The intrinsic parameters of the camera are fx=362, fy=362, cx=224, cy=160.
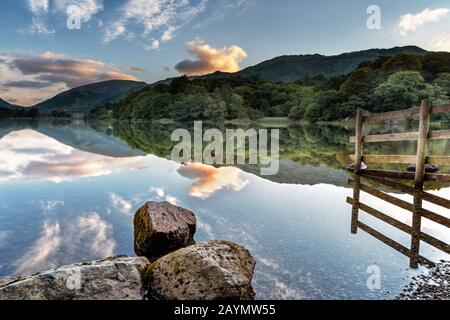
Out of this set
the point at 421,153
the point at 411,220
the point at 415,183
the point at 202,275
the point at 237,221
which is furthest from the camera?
the point at 415,183

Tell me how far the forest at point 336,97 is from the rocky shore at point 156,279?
76034 millimetres

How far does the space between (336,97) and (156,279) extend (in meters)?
86.9

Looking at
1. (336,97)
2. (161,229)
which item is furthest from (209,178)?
(336,97)

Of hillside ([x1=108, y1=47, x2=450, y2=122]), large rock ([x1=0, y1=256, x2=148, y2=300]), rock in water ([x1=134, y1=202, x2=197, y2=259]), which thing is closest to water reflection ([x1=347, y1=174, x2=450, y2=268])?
rock in water ([x1=134, y1=202, x2=197, y2=259])

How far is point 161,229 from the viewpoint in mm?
7082

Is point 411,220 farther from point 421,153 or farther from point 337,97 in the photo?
point 337,97

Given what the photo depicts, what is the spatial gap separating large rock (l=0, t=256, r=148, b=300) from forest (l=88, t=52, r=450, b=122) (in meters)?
76.9

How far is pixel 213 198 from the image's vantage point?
11992 millimetres

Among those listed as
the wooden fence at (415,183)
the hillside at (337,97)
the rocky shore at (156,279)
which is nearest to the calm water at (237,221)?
the wooden fence at (415,183)

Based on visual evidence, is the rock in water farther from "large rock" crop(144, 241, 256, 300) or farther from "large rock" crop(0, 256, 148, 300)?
"large rock" crop(0, 256, 148, 300)

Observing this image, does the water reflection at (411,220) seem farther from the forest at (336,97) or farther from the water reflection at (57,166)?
the forest at (336,97)

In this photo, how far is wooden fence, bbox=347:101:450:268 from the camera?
24.8ft
